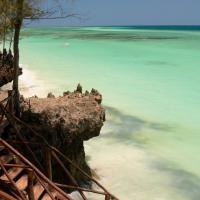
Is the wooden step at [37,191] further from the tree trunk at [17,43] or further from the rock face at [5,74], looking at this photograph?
the rock face at [5,74]

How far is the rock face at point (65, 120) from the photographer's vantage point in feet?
36.0

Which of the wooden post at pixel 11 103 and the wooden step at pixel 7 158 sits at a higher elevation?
the wooden post at pixel 11 103

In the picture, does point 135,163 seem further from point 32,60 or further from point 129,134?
point 32,60

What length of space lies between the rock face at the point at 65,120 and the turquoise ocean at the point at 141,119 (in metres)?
2.52

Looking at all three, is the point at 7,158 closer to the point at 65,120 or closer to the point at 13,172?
the point at 13,172

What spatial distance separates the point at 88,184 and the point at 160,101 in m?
15.8

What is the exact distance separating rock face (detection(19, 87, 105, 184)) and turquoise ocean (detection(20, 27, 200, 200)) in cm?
252

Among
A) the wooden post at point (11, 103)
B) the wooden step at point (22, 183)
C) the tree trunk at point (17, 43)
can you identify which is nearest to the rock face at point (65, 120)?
the tree trunk at point (17, 43)

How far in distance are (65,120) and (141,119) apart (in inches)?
448

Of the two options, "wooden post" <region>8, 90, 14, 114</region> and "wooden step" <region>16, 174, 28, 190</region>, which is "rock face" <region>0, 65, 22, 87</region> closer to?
"wooden post" <region>8, 90, 14, 114</region>

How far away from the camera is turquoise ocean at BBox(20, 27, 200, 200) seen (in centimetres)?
1429

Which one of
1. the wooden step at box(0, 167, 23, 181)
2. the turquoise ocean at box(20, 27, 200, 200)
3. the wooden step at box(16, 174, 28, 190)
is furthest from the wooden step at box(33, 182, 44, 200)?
the turquoise ocean at box(20, 27, 200, 200)

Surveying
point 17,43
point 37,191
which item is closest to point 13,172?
point 37,191

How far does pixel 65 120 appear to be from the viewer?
1102 cm
